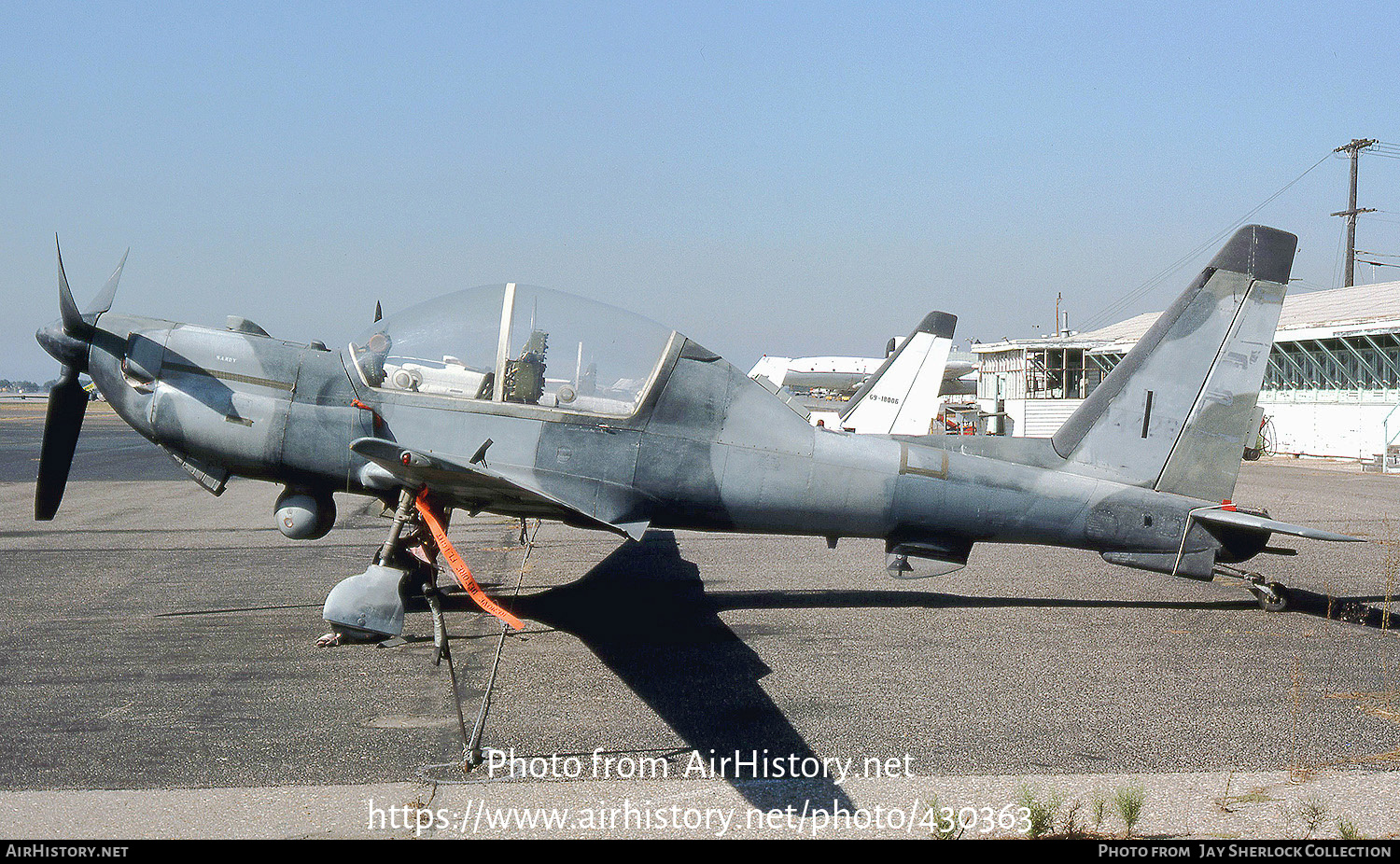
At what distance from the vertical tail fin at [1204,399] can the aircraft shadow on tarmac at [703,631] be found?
1453mm

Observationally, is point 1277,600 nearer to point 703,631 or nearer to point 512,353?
point 703,631

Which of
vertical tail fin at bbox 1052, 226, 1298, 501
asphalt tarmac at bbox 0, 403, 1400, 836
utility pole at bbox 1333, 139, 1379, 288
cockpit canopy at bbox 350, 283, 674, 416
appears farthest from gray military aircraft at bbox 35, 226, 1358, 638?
utility pole at bbox 1333, 139, 1379, 288

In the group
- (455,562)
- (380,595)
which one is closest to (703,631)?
(455,562)

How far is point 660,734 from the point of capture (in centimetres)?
539

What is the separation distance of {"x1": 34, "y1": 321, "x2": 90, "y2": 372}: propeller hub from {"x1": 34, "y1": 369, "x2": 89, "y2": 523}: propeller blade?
0.21 metres

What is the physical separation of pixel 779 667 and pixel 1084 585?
4631 millimetres

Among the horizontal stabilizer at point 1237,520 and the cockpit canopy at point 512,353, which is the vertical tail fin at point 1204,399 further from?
the cockpit canopy at point 512,353

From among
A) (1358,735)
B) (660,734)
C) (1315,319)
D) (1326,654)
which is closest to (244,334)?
(660,734)

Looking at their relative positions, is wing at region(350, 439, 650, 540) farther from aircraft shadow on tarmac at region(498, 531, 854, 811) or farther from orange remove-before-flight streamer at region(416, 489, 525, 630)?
aircraft shadow on tarmac at region(498, 531, 854, 811)

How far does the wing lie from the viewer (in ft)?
18.4

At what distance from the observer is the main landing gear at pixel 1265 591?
8500mm

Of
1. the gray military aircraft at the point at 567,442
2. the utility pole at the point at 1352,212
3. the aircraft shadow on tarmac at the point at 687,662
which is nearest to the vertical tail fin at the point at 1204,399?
the gray military aircraft at the point at 567,442

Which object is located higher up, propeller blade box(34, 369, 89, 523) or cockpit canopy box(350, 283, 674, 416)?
cockpit canopy box(350, 283, 674, 416)

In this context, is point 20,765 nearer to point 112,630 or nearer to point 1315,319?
point 112,630
